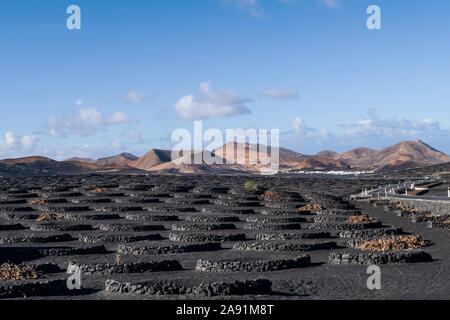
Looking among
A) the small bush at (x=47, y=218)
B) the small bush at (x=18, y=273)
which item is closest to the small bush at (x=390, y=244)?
the small bush at (x=18, y=273)

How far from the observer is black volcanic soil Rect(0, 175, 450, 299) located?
19.2 metres

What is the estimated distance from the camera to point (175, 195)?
67062 mm

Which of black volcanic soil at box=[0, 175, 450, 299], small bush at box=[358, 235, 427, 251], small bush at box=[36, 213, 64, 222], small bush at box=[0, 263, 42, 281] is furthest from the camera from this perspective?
small bush at box=[36, 213, 64, 222]

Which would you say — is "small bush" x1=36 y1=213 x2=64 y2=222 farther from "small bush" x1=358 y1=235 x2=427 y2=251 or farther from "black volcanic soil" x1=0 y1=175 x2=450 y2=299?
"small bush" x1=358 y1=235 x2=427 y2=251

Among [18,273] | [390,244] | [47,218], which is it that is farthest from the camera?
[47,218]

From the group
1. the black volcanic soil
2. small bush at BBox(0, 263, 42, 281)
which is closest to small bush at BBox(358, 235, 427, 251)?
the black volcanic soil

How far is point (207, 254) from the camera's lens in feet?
95.9

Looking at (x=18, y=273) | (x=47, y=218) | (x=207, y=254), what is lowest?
(x=207, y=254)

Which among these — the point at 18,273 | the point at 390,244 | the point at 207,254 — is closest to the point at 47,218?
the point at 207,254

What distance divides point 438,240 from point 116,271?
836 inches

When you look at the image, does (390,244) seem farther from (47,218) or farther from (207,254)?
(47,218)

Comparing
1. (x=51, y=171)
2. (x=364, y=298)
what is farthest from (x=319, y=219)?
(x=51, y=171)

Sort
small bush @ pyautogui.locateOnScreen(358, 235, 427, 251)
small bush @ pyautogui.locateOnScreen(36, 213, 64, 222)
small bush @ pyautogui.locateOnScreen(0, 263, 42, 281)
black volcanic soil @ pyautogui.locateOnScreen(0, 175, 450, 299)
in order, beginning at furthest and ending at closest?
small bush @ pyautogui.locateOnScreen(36, 213, 64, 222) → small bush @ pyautogui.locateOnScreen(358, 235, 427, 251) → small bush @ pyautogui.locateOnScreen(0, 263, 42, 281) → black volcanic soil @ pyautogui.locateOnScreen(0, 175, 450, 299)
